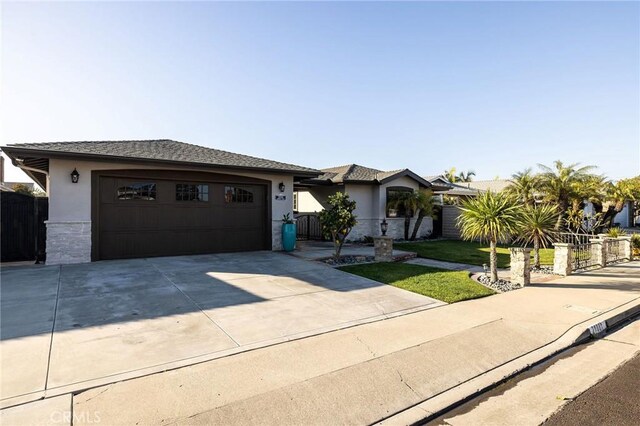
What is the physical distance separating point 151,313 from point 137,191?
282 inches

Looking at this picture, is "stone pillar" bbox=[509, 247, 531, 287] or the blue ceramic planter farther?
the blue ceramic planter

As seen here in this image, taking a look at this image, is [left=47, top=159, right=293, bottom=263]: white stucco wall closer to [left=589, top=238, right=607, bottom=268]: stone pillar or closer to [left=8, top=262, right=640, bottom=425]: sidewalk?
[left=8, top=262, right=640, bottom=425]: sidewalk

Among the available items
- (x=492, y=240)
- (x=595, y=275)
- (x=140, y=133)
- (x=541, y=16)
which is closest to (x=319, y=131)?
(x=140, y=133)

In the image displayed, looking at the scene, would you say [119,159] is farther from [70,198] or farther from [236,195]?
[236,195]

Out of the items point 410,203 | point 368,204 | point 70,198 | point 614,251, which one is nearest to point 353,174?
point 368,204

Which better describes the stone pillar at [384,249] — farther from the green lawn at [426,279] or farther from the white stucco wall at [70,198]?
the white stucco wall at [70,198]

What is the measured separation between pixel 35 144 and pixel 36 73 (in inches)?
85.4

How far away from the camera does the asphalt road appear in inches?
127

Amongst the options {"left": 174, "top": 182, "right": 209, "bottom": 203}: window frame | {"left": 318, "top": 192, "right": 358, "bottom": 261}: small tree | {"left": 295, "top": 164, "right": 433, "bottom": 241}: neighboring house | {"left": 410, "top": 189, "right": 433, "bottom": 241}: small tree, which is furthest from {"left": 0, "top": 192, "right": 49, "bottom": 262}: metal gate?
{"left": 410, "top": 189, "right": 433, "bottom": 241}: small tree

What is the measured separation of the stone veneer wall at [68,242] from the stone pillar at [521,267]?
12803 mm

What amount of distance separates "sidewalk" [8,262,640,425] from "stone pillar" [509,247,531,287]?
7.52ft

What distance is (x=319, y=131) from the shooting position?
19922 millimetres

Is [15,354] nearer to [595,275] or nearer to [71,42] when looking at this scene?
[71,42]

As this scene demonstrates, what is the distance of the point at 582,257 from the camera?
1152 cm
